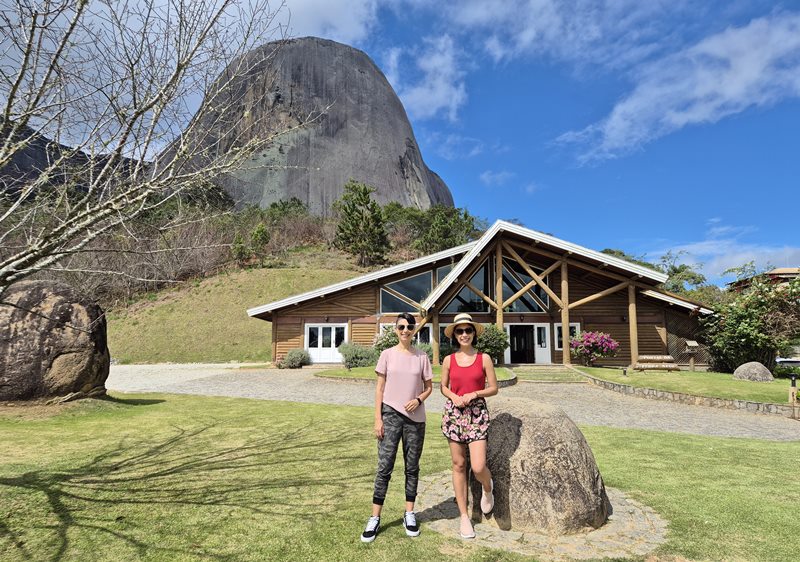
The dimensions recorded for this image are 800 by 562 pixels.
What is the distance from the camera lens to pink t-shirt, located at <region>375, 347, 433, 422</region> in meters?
3.80

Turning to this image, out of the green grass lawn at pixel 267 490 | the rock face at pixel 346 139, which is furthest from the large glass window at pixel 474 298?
the rock face at pixel 346 139

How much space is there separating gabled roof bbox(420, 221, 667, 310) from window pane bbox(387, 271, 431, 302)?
4132mm

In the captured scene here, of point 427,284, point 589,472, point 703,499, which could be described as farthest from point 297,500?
point 427,284

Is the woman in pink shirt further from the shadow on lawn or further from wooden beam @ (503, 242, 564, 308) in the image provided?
wooden beam @ (503, 242, 564, 308)

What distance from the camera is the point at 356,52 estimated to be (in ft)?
331

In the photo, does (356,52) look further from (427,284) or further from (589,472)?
(589,472)

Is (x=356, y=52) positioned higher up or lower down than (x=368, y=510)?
higher up

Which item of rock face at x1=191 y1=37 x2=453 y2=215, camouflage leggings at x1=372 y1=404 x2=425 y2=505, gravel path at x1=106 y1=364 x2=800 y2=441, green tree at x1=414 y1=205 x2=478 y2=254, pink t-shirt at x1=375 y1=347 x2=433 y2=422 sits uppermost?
rock face at x1=191 y1=37 x2=453 y2=215

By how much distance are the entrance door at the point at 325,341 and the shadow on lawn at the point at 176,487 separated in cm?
1745

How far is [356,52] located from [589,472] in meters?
111

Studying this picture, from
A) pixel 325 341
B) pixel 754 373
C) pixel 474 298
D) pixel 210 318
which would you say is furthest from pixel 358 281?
pixel 210 318

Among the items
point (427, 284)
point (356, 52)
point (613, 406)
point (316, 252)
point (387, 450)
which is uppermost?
point (356, 52)

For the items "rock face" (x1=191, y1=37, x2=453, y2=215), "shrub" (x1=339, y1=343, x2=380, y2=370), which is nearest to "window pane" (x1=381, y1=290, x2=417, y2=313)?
"shrub" (x1=339, y1=343, x2=380, y2=370)

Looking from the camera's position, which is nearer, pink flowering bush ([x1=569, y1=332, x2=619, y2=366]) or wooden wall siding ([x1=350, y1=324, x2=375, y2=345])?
pink flowering bush ([x1=569, y1=332, x2=619, y2=366])
